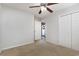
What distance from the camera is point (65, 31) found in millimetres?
2537

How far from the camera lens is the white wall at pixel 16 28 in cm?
216

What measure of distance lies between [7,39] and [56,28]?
185 cm

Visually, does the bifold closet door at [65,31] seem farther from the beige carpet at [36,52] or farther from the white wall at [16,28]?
the white wall at [16,28]

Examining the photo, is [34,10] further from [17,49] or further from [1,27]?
[17,49]

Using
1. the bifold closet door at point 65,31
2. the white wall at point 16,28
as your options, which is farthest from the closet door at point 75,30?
the white wall at point 16,28

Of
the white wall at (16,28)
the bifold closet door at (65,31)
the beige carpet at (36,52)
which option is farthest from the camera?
the bifold closet door at (65,31)

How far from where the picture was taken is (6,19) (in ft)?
7.24

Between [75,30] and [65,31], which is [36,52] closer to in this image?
[65,31]

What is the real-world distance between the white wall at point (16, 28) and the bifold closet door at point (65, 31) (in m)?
1.12

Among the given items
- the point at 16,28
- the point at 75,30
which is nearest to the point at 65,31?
the point at 75,30

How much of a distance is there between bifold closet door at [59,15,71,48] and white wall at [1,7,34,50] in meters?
1.12

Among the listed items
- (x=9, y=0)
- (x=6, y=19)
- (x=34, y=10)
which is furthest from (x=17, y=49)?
(x=9, y=0)

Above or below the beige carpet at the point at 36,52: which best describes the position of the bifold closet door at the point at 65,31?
above

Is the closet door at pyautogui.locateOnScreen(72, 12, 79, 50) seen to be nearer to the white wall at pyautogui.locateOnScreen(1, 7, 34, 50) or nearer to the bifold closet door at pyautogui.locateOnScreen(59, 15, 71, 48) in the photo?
the bifold closet door at pyautogui.locateOnScreen(59, 15, 71, 48)
